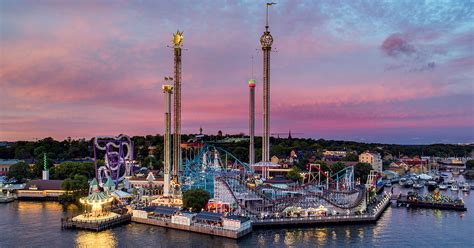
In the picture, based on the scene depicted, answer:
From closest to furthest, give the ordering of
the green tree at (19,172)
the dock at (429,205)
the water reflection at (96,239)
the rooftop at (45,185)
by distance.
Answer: the water reflection at (96,239), the dock at (429,205), the rooftop at (45,185), the green tree at (19,172)

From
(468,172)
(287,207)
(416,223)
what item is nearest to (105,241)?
(287,207)

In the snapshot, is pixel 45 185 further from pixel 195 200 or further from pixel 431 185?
pixel 431 185

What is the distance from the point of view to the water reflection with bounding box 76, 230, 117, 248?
31.2m

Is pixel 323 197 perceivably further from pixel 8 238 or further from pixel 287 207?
pixel 8 238

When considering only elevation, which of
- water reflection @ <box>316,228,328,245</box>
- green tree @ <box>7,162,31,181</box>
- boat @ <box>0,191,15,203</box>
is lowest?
water reflection @ <box>316,228,328,245</box>

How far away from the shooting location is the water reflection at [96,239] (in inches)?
1227

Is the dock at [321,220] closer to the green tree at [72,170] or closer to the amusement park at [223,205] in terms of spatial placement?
the amusement park at [223,205]

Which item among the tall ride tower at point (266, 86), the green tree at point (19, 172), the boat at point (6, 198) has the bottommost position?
the boat at point (6, 198)

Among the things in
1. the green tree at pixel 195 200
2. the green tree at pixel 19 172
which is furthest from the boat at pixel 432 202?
the green tree at pixel 19 172

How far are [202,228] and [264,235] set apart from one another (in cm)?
507

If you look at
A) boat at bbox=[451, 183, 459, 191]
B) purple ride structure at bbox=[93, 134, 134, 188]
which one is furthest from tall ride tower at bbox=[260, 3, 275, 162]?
boat at bbox=[451, 183, 459, 191]

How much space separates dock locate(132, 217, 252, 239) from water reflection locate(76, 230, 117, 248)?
12.9 ft

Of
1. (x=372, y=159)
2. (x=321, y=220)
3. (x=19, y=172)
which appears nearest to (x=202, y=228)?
(x=321, y=220)

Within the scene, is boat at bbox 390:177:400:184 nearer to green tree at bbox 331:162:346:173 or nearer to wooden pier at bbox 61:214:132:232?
green tree at bbox 331:162:346:173
